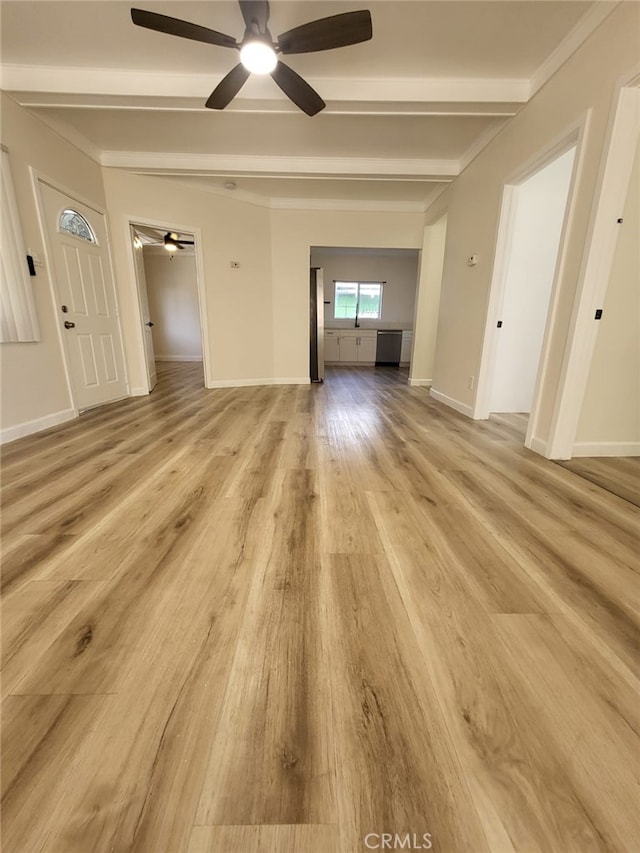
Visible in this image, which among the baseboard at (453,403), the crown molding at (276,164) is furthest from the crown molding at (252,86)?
the baseboard at (453,403)

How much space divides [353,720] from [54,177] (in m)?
4.49

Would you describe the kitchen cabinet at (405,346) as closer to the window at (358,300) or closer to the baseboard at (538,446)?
the window at (358,300)

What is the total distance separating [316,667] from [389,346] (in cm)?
791

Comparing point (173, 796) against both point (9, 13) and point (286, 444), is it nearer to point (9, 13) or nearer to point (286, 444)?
point (286, 444)

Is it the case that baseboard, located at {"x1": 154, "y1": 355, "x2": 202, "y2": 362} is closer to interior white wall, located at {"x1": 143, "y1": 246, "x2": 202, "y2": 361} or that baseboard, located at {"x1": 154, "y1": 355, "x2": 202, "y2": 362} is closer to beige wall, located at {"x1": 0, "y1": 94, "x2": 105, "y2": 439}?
interior white wall, located at {"x1": 143, "y1": 246, "x2": 202, "y2": 361}

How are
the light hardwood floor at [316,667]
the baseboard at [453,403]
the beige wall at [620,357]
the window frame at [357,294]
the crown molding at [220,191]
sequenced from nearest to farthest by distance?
1. the light hardwood floor at [316,667]
2. the beige wall at [620,357]
3. the baseboard at [453,403]
4. the crown molding at [220,191]
5. the window frame at [357,294]

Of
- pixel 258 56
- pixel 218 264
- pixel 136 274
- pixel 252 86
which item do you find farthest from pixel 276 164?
pixel 136 274

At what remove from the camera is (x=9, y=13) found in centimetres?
200

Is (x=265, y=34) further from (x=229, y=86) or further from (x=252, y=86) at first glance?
(x=252, y=86)

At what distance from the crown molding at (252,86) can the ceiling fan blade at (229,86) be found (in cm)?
42

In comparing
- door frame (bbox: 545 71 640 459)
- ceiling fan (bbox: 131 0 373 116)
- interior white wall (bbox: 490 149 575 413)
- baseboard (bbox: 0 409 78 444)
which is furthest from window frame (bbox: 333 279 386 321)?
door frame (bbox: 545 71 640 459)

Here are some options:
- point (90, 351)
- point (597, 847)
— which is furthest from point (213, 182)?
point (597, 847)

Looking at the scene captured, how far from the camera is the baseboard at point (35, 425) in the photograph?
2529 millimetres

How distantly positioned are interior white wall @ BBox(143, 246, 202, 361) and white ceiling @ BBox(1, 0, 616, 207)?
14.2 feet
